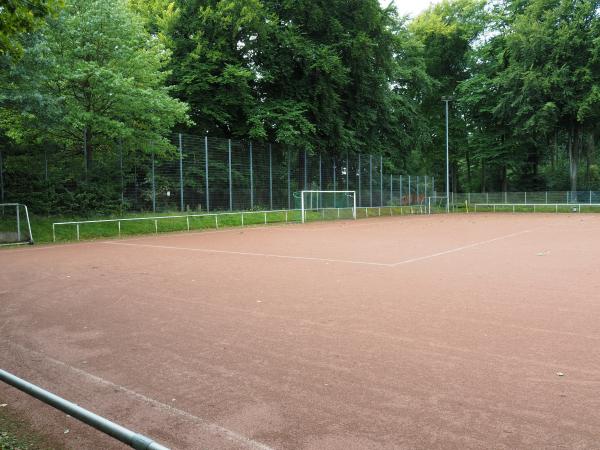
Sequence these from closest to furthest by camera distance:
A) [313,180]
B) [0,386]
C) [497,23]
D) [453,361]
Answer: [0,386] < [453,361] < [313,180] < [497,23]

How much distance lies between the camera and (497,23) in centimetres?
4753

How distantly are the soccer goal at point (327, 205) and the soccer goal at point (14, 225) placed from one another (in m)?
13.4

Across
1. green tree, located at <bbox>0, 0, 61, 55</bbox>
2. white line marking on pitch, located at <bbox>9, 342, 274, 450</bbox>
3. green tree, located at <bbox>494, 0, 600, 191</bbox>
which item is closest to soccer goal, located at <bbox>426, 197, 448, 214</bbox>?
green tree, located at <bbox>494, 0, 600, 191</bbox>

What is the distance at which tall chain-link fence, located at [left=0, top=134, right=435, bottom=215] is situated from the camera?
1788cm

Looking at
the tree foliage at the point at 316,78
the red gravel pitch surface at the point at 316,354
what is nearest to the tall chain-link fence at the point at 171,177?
the tree foliage at the point at 316,78

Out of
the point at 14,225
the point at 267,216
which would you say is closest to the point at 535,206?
the point at 267,216

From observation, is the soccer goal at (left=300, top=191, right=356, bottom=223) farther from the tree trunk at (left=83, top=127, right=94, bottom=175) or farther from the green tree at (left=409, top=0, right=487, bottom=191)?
the green tree at (left=409, top=0, right=487, bottom=191)

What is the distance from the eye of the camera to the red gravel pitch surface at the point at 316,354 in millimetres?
3312

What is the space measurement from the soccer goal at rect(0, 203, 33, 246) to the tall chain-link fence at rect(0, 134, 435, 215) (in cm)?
103

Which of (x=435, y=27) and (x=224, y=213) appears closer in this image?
(x=224, y=213)

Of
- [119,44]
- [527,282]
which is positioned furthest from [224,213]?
[527,282]

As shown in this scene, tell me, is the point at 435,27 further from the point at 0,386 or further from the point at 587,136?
the point at 0,386

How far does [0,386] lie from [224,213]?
1913 centimetres

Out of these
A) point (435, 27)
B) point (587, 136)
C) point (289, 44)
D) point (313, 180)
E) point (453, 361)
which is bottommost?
point (453, 361)
